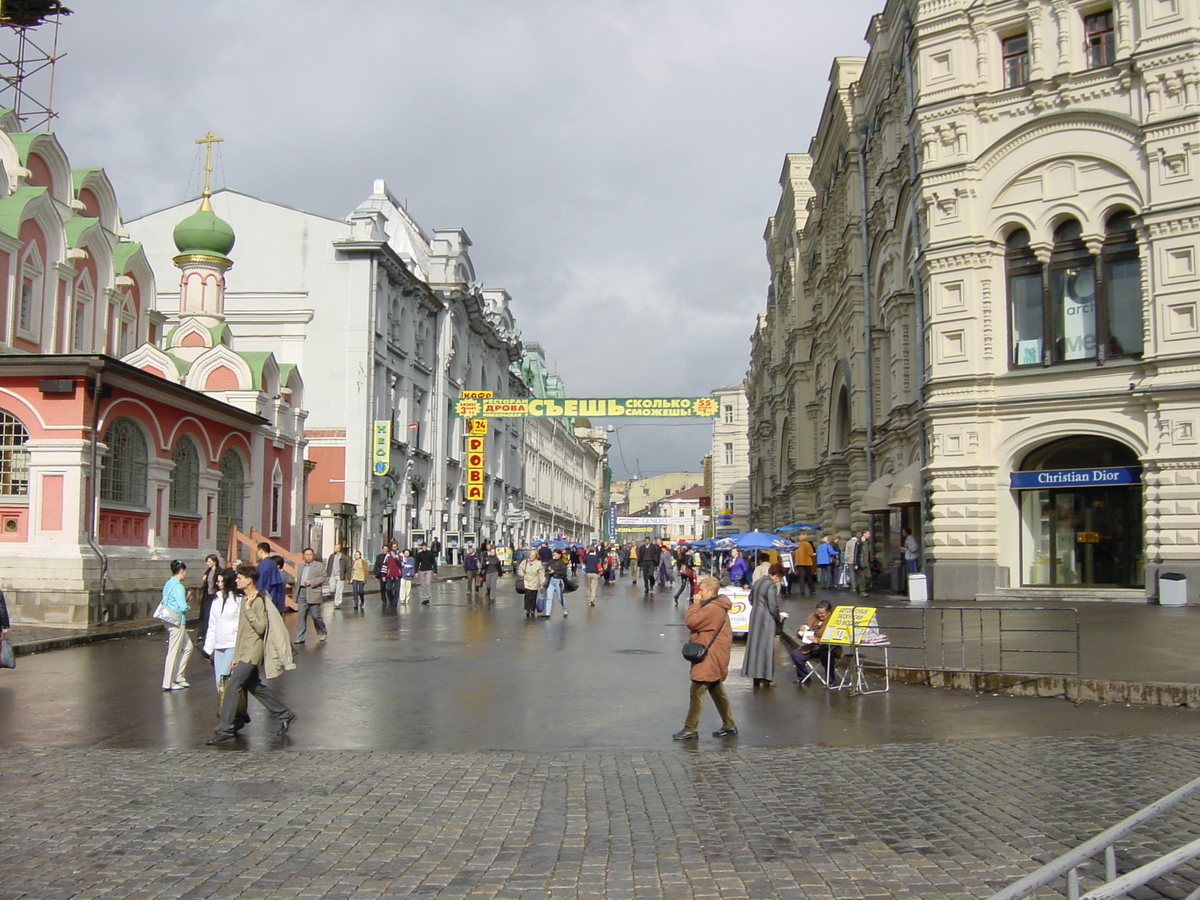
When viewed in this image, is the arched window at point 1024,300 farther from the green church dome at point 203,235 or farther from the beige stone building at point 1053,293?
the green church dome at point 203,235

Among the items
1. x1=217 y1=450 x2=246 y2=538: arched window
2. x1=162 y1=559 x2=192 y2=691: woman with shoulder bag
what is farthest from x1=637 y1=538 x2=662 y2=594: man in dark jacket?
x1=162 y1=559 x2=192 y2=691: woman with shoulder bag

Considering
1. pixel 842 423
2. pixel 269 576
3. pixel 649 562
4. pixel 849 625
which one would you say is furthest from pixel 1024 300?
pixel 649 562

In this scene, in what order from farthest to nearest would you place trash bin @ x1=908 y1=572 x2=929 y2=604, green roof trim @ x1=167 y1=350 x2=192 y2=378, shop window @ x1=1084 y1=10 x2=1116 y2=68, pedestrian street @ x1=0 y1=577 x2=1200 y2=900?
green roof trim @ x1=167 y1=350 x2=192 y2=378
trash bin @ x1=908 y1=572 x2=929 y2=604
shop window @ x1=1084 y1=10 x2=1116 y2=68
pedestrian street @ x1=0 y1=577 x2=1200 y2=900

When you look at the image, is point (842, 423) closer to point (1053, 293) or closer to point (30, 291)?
point (1053, 293)

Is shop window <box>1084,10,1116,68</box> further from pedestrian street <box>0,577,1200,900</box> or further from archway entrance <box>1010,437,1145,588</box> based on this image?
pedestrian street <box>0,577,1200,900</box>

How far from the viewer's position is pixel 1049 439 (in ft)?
81.2

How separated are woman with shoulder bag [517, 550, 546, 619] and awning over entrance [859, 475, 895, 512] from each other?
30.8 ft

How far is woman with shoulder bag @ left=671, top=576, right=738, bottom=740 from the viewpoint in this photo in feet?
34.2

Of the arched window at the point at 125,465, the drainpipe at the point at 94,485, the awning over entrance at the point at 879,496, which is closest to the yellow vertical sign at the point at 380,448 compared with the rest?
the awning over entrance at the point at 879,496

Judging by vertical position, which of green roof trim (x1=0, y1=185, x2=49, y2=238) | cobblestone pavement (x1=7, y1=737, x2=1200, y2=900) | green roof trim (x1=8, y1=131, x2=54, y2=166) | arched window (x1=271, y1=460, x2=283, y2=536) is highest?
green roof trim (x1=8, y1=131, x2=54, y2=166)

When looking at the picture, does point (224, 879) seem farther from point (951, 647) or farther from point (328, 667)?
point (951, 647)

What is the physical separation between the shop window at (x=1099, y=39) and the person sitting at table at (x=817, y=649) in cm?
1619

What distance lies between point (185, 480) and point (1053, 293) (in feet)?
64.3

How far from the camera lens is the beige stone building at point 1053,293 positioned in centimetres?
2311
